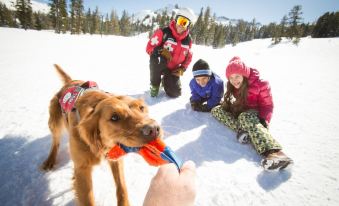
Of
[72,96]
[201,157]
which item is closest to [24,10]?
[72,96]

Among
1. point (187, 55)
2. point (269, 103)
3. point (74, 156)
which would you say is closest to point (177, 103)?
point (187, 55)

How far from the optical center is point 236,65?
11.6 feet

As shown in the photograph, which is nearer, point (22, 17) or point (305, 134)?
point (305, 134)

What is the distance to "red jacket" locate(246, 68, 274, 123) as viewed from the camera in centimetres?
340

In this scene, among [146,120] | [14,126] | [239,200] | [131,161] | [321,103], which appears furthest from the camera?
[321,103]

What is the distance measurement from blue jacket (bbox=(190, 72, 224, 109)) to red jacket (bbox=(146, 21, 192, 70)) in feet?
3.69

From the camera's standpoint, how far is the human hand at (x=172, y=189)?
0.78m

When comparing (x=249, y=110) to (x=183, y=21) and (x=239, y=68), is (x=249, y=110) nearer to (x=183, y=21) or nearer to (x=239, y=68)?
(x=239, y=68)

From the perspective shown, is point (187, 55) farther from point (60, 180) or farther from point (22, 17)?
point (22, 17)

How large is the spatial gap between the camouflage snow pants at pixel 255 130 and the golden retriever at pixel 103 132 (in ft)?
6.39

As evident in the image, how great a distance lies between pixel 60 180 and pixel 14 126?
1.86m

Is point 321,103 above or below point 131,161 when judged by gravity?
above

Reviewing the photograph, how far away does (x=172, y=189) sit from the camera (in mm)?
827

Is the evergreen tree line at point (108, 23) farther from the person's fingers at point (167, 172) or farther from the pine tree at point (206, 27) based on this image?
the person's fingers at point (167, 172)
